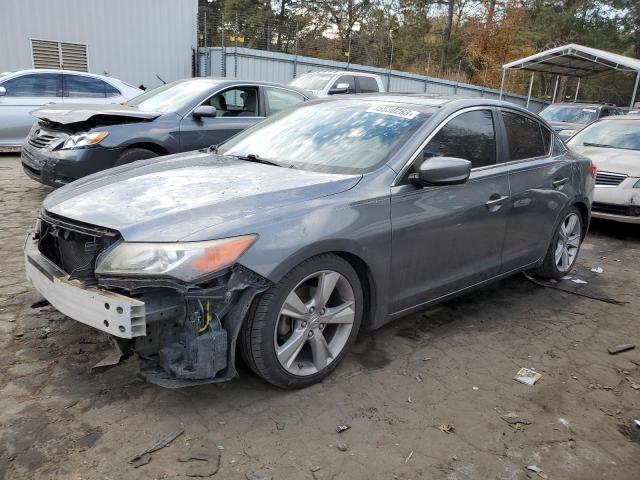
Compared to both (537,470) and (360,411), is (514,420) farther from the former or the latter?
(360,411)

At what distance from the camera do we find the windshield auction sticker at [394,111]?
11.6ft

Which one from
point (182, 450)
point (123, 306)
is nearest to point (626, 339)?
point (182, 450)

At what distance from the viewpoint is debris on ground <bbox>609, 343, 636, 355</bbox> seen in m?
3.67

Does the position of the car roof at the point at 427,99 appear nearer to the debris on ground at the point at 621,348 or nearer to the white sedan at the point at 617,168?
the debris on ground at the point at 621,348

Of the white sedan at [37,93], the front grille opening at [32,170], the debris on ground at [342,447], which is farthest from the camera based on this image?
the white sedan at [37,93]

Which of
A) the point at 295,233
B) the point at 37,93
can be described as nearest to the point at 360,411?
the point at 295,233

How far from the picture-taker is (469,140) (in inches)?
147

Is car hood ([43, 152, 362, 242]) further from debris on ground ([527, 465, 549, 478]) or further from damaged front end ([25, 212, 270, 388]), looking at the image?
debris on ground ([527, 465, 549, 478])

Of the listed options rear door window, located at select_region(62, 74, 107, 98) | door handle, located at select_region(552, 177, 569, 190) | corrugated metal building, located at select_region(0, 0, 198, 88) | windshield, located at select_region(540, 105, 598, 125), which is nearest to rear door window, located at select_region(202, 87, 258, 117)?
rear door window, located at select_region(62, 74, 107, 98)

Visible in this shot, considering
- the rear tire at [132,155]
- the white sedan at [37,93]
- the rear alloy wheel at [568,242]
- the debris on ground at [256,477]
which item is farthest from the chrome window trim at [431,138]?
the white sedan at [37,93]

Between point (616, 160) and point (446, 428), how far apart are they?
19.3 feet

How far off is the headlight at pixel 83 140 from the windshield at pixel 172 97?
2.77 feet

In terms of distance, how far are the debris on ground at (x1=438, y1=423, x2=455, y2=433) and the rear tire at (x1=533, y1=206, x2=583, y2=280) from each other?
2.49 meters

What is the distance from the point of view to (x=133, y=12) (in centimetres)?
1583
